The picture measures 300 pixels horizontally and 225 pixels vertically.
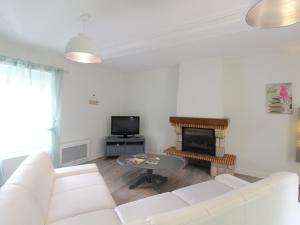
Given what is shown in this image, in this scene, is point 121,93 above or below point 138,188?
above

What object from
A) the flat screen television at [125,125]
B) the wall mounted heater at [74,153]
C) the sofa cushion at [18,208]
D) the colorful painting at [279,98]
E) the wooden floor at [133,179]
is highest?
A: the colorful painting at [279,98]

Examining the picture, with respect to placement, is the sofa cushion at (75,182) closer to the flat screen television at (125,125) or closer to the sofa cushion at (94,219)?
the sofa cushion at (94,219)

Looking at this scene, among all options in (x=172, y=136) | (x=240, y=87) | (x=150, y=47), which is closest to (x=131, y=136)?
(x=172, y=136)

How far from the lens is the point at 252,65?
3389 millimetres

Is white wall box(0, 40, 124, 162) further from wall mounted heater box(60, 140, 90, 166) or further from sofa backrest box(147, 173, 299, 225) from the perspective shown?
sofa backrest box(147, 173, 299, 225)

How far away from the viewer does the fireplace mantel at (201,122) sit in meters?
3.35

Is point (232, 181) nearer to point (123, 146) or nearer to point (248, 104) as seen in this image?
point (248, 104)

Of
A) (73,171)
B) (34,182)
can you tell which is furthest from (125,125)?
(34,182)

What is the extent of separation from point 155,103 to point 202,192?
3062 mm

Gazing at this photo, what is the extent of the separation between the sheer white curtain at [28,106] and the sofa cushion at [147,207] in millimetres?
2514

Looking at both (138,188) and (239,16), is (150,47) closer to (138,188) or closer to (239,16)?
(239,16)

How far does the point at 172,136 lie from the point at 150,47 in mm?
2246

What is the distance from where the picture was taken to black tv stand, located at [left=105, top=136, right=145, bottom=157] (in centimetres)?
434

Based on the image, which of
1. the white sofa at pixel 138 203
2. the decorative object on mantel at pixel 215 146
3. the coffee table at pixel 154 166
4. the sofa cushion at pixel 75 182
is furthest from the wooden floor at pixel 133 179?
the white sofa at pixel 138 203
